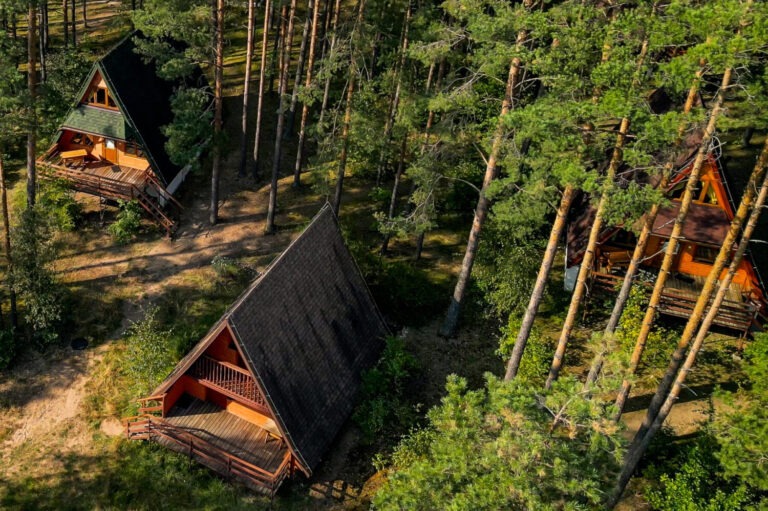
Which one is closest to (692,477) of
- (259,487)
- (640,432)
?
(640,432)

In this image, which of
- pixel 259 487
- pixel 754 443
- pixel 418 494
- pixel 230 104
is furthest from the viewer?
pixel 230 104

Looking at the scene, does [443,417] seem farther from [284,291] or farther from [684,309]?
[684,309]

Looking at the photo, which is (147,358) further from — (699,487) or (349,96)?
(699,487)

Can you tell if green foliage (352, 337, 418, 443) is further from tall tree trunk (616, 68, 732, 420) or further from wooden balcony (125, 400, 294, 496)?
tall tree trunk (616, 68, 732, 420)

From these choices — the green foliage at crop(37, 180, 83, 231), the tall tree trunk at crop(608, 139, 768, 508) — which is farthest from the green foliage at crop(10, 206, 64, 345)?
the tall tree trunk at crop(608, 139, 768, 508)

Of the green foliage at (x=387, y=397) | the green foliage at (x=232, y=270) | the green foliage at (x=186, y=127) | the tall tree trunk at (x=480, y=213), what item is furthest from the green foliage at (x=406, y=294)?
the green foliage at (x=186, y=127)
